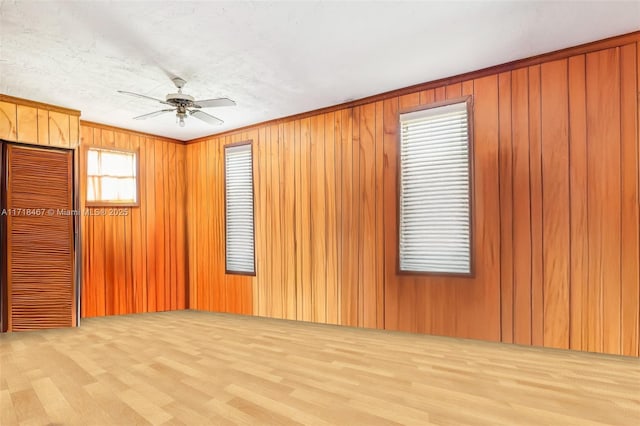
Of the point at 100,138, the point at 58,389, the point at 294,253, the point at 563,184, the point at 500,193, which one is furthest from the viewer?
the point at 100,138

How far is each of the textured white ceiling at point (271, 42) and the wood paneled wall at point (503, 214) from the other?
1.29ft

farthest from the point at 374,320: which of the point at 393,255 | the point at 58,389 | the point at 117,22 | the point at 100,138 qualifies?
the point at 100,138

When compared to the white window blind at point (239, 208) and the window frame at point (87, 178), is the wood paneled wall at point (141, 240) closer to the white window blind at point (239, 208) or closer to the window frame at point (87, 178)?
the window frame at point (87, 178)

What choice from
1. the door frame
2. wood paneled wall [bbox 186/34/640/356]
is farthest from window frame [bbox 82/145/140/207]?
wood paneled wall [bbox 186/34/640/356]

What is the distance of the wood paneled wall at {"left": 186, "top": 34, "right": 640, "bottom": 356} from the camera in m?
2.90

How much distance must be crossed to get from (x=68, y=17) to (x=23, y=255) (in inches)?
119

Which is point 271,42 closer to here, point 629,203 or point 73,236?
point 629,203

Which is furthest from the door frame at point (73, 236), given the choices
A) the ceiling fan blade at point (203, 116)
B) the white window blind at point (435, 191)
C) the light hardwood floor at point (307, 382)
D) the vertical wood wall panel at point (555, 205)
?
the vertical wood wall panel at point (555, 205)

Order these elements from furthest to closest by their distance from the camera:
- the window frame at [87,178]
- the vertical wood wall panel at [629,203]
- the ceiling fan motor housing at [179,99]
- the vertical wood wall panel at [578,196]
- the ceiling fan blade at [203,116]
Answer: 1. the window frame at [87,178]
2. the ceiling fan blade at [203,116]
3. the ceiling fan motor housing at [179,99]
4. the vertical wood wall panel at [578,196]
5. the vertical wood wall panel at [629,203]

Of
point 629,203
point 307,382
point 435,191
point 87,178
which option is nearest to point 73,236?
point 87,178

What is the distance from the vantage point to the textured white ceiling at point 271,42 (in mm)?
2459

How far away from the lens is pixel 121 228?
5188 mm

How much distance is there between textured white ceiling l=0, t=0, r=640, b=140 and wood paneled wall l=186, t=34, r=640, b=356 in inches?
15.5

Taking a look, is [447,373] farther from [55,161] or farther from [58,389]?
[55,161]
